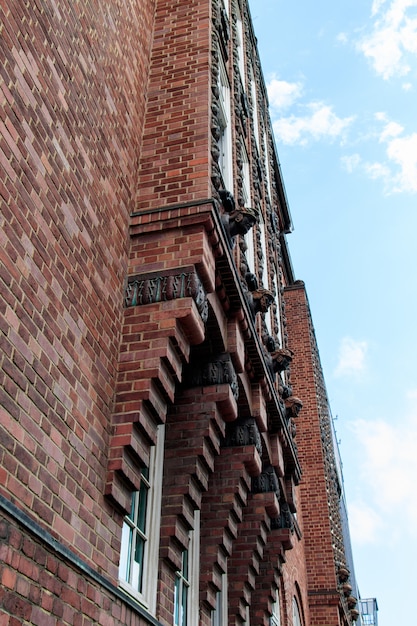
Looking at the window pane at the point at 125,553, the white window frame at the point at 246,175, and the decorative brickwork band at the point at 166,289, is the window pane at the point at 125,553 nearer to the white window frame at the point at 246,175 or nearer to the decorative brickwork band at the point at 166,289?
the decorative brickwork band at the point at 166,289

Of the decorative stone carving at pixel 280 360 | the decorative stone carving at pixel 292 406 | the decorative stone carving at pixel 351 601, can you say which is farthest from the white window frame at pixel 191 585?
the decorative stone carving at pixel 351 601

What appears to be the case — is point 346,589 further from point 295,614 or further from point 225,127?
point 225,127

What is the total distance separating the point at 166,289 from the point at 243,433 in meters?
2.57

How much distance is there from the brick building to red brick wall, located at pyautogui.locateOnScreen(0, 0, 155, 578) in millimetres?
16

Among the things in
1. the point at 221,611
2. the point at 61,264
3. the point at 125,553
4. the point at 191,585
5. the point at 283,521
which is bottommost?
the point at 125,553

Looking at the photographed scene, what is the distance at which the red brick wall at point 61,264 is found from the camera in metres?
3.79

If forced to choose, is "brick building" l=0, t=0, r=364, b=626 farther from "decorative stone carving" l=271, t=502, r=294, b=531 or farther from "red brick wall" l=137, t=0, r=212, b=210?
"decorative stone carving" l=271, t=502, r=294, b=531

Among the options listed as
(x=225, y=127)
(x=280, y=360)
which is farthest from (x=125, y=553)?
(x=225, y=127)

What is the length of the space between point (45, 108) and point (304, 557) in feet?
42.6

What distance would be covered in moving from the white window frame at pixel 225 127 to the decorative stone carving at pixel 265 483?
Result: 3.52m

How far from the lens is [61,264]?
14.8ft

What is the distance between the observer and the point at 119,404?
4953mm

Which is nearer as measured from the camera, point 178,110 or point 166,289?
→ point 166,289

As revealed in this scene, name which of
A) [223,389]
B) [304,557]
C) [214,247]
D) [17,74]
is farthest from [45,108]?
[304,557]
